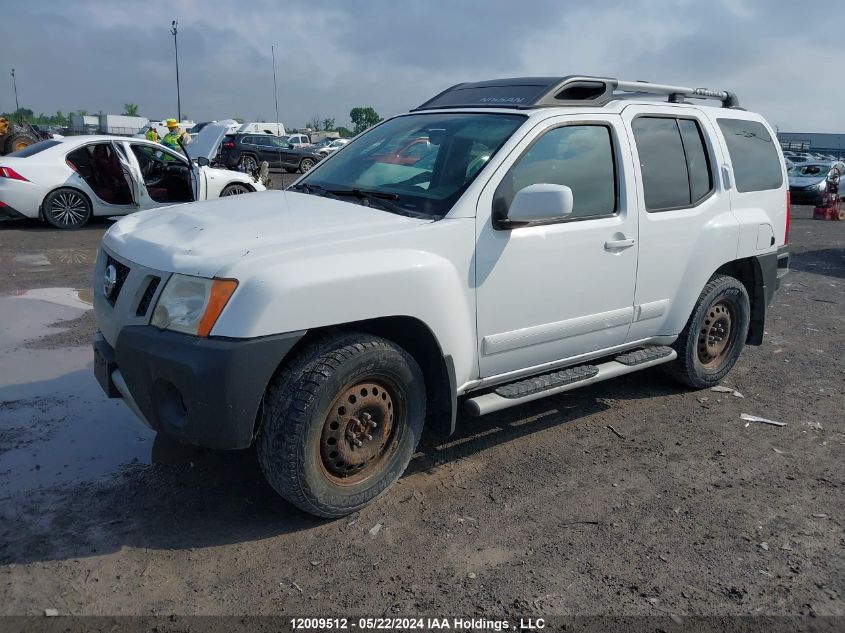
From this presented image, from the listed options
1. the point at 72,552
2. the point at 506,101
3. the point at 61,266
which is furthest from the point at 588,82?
the point at 61,266

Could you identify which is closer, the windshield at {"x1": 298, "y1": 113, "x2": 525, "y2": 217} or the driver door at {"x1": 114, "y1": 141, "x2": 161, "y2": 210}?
the windshield at {"x1": 298, "y1": 113, "x2": 525, "y2": 217}

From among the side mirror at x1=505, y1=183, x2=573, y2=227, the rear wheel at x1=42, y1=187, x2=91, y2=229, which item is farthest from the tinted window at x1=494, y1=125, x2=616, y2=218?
the rear wheel at x1=42, y1=187, x2=91, y2=229

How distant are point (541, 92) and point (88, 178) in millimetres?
9910

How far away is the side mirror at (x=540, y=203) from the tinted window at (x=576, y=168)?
5.6 inches

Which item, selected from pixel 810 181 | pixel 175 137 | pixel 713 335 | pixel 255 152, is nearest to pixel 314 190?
pixel 713 335

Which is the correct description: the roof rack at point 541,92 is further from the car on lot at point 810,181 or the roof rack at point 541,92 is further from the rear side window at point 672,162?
the car on lot at point 810,181

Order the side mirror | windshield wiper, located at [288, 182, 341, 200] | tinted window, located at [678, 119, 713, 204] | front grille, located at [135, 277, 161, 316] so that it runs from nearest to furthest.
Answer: front grille, located at [135, 277, 161, 316] → the side mirror → windshield wiper, located at [288, 182, 341, 200] → tinted window, located at [678, 119, 713, 204]

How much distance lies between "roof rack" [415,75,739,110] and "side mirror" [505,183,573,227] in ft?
2.55

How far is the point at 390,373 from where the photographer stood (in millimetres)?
3430

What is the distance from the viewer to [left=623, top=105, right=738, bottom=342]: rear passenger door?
4.55 m

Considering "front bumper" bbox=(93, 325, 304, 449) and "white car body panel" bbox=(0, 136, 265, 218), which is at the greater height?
"white car body panel" bbox=(0, 136, 265, 218)

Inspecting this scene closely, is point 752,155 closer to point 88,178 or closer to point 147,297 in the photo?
point 147,297

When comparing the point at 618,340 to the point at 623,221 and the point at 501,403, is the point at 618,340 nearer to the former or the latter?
the point at 623,221

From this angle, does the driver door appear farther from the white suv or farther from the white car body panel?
the white suv
